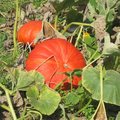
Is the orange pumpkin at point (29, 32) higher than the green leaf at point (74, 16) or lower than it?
lower

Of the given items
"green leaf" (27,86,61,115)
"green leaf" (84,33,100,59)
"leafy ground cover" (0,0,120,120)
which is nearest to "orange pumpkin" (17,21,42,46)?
"leafy ground cover" (0,0,120,120)

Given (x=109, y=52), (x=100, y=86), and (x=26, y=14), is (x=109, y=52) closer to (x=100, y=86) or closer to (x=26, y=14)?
(x=100, y=86)

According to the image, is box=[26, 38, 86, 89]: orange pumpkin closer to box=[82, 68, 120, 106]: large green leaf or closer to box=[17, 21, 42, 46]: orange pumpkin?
box=[82, 68, 120, 106]: large green leaf

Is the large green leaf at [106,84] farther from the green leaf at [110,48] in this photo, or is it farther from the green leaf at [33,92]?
the green leaf at [33,92]

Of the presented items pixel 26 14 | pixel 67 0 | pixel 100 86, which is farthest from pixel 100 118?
pixel 26 14

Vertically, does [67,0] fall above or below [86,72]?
above

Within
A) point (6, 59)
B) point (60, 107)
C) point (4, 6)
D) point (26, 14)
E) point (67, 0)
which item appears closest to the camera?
point (60, 107)

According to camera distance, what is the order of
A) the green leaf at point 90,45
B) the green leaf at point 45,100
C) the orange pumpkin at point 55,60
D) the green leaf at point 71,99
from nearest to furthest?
the green leaf at point 45,100 → the green leaf at point 71,99 → the orange pumpkin at point 55,60 → the green leaf at point 90,45

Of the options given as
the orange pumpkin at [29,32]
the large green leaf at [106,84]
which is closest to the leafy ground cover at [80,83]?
the large green leaf at [106,84]
